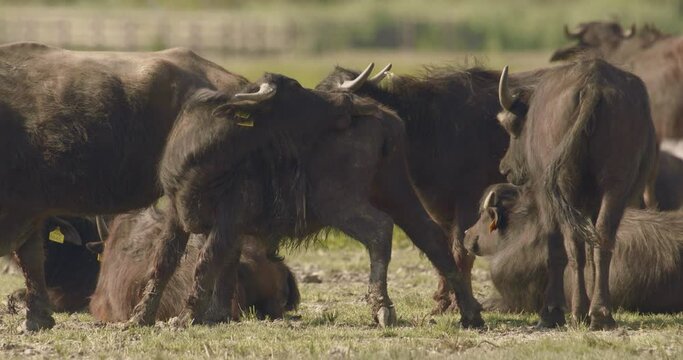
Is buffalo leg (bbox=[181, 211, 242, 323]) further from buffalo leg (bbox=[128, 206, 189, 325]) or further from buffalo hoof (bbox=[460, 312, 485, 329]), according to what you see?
buffalo hoof (bbox=[460, 312, 485, 329])

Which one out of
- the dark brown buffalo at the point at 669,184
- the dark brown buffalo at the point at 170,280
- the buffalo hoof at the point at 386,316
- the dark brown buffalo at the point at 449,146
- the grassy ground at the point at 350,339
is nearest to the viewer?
the grassy ground at the point at 350,339

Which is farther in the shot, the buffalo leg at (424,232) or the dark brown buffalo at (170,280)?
the dark brown buffalo at (170,280)

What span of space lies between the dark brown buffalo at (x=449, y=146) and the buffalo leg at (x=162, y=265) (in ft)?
7.64

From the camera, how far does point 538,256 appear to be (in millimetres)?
13758

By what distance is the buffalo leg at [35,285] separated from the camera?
508 inches

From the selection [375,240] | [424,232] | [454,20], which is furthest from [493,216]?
[454,20]

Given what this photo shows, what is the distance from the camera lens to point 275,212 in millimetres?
12500

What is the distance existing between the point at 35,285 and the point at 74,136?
1.25 m

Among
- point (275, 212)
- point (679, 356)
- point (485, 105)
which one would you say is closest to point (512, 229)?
point (485, 105)

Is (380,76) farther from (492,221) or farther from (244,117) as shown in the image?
(244,117)

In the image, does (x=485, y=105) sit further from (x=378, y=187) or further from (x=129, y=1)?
(x=129, y=1)

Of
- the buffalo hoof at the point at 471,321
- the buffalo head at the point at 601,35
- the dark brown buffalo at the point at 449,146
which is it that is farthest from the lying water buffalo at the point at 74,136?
the buffalo head at the point at 601,35

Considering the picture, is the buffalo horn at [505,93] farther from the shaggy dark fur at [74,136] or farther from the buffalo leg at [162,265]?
the buffalo leg at [162,265]

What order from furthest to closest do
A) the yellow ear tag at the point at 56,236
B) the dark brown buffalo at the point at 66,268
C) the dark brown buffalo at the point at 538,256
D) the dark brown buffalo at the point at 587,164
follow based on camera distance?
the dark brown buffalo at the point at 66,268, the yellow ear tag at the point at 56,236, the dark brown buffalo at the point at 538,256, the dark brown buffalo at the point at 587,164
